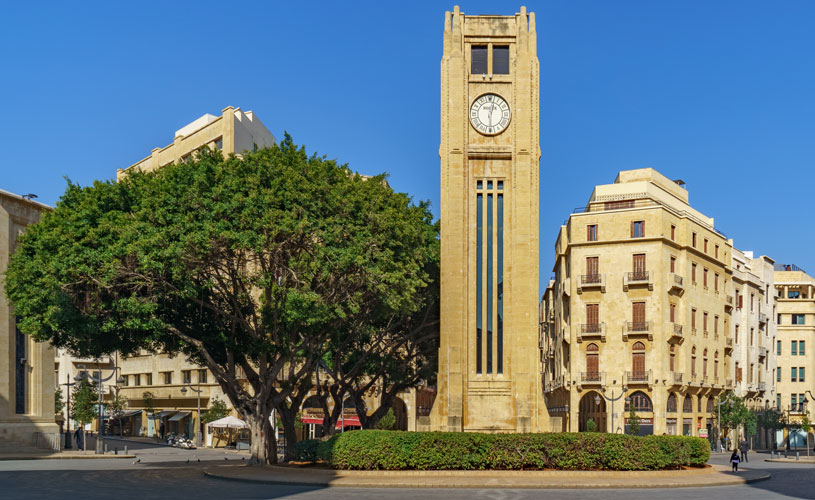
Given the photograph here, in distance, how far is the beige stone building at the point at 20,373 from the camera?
181ft

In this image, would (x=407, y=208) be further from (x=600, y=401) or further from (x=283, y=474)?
(x=600, y=401)

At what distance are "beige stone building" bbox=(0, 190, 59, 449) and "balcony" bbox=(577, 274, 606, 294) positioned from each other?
1558 inches

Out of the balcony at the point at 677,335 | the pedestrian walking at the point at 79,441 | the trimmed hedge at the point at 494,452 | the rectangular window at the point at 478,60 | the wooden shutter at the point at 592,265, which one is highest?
the rectangular window at the point at 478,60

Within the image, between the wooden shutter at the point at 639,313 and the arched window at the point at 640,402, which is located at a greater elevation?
the wooden shutter at the point at 639,313

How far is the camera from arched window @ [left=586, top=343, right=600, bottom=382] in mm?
70312

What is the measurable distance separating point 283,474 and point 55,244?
13.3m

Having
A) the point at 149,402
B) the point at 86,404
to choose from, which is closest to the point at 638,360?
the point at 149,402

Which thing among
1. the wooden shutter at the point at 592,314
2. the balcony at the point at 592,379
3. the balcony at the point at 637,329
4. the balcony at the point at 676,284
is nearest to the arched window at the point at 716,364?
the balcony at the point at 676,284

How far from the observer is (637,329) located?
227 feet

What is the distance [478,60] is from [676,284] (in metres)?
35.9

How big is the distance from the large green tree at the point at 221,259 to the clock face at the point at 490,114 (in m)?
5.29

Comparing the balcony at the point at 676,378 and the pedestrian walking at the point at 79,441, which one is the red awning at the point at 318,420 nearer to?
the pedestrian walking at the point at 79,441

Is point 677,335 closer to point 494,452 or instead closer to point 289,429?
point 289,429

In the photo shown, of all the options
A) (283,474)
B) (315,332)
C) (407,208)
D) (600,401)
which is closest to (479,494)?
(283,474)
